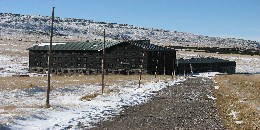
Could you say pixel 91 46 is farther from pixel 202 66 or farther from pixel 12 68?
pixel 202 66

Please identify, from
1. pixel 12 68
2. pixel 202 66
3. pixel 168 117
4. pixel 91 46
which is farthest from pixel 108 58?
pixel 168 117

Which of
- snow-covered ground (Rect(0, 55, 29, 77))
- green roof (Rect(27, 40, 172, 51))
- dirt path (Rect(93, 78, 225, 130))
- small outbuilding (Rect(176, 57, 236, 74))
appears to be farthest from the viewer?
small outbuilding (Rect(176, 57, 236, 74))

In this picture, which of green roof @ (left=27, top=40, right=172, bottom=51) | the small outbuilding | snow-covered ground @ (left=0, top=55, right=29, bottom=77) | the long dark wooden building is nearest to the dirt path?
the long dark wooden building

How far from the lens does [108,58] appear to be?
86250mm

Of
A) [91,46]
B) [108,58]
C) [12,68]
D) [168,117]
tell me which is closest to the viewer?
[168,117]

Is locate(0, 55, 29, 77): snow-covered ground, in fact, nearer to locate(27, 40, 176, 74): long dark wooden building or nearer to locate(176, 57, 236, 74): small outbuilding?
locate(27, 40, 176, 74): long dark wooden building

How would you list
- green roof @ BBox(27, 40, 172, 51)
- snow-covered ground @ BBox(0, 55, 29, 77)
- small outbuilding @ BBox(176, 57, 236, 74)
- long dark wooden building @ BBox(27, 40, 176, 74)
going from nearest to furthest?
long dark wooden building @ BBox(27, 40, 176, 74), snow-covered ground @ BBox(0, 55, 29, 77), green roof @ BBox(27, 40, 172, 51), small outbuilding @ BBox(176, 57, 236, 74)

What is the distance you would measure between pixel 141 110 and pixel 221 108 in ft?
18.0

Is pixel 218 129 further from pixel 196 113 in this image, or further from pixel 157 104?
pixel 157 104

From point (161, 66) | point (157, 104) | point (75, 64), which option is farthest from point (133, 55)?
point (157, 104)

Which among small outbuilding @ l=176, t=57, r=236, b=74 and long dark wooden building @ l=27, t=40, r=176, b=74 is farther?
small outbuilding @ l=176, t=57, r=236, b=74

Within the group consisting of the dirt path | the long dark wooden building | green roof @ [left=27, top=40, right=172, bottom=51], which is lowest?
the dirt path

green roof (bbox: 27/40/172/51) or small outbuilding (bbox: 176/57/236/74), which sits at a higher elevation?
green roof (bbox: 27/40/172/51)

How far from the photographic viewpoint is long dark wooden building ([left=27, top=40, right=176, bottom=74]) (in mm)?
84438
